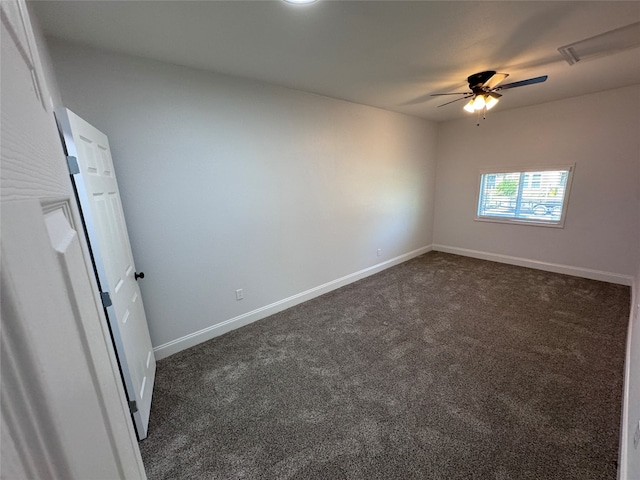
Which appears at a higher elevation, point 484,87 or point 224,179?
point 484,87

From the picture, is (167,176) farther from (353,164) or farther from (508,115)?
(508,115)

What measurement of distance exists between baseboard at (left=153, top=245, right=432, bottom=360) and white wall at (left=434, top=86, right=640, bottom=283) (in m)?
2.36

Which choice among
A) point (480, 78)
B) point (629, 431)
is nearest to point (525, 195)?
point (480, 78)

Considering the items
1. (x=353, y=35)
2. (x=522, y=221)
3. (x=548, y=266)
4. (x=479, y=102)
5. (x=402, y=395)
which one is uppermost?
(x=353, y=35)

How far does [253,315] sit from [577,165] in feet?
16.1

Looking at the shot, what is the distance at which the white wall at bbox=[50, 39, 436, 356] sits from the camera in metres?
2.13

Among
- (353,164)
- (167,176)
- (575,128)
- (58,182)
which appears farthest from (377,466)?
(575,128)

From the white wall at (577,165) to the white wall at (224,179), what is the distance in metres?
1.91

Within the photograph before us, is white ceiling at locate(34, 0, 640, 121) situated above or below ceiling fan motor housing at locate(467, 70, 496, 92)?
above

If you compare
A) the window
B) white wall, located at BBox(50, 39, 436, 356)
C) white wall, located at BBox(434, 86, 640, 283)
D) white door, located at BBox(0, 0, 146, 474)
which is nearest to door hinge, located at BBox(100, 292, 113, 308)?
white wall, located at BBox(50, 39, 436, 356)

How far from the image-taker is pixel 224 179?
2.65 meters

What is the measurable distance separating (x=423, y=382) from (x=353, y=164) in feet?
9.18

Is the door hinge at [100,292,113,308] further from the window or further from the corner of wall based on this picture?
the window

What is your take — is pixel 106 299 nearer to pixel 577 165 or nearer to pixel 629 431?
pixel 629 431
